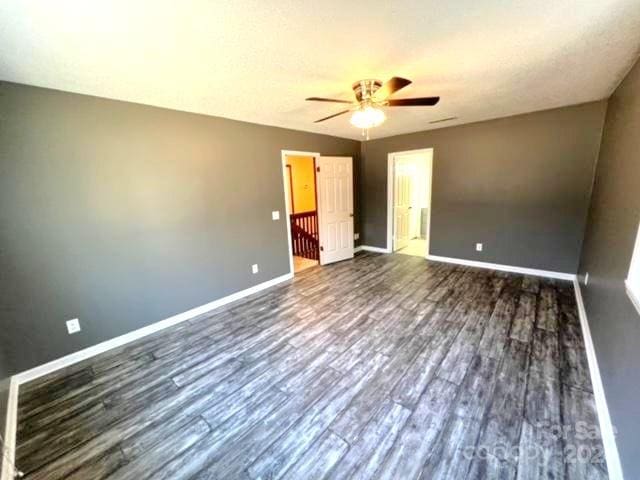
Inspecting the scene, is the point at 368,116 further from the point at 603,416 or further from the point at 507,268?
the point at 507,268

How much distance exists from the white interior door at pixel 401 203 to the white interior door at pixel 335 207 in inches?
40.2

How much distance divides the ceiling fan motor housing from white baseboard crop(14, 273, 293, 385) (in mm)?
2872

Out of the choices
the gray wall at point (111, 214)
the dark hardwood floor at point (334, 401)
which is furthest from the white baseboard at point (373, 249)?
the gray wall at point (111, 214)

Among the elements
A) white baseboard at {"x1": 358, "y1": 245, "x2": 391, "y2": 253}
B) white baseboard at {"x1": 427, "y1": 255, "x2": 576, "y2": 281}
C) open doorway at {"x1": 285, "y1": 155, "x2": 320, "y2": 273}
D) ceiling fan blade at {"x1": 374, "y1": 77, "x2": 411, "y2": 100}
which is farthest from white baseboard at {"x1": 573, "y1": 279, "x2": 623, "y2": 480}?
open doorway at {"x1": 285, "y1": 155, "x2": 320, "y2": 273}

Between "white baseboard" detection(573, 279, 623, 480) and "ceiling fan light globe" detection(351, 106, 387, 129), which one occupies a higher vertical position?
"ceiling fan light globe" detection(351, 106, 387, 129)

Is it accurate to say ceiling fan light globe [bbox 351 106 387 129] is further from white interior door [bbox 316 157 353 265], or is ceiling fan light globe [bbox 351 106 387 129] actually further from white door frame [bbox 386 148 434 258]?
white door frame [bbox 386 148 434 258]

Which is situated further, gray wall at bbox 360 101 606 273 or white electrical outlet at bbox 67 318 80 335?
gray wall at bbox 360 101 606 273

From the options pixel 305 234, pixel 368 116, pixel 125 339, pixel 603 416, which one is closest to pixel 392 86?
pixel 368 116

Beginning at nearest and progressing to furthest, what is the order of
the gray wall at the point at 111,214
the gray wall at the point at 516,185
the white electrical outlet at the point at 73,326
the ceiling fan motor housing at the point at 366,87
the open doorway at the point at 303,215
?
the gray wall at the point at 111,214 < the ceiling fan motor housing at the point at 366,87 < the white electrical outlet at the point at 73,326 < the gray wall at the point at 516,185 < the open doorway at the point at 303,215

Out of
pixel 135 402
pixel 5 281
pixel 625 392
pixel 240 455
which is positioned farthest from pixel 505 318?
pixel 5 281

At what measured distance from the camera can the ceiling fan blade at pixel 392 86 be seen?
A: 5.74 feet

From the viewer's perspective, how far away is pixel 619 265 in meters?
1.80

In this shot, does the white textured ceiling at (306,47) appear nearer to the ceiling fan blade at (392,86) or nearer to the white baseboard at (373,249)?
the ceiling fan blade at (392,86)

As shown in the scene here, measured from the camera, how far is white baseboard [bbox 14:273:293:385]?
2217mm
